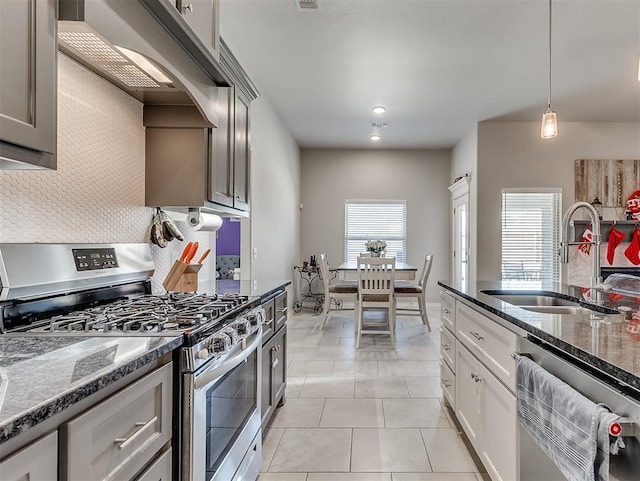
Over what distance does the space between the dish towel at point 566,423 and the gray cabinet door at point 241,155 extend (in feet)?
6.18

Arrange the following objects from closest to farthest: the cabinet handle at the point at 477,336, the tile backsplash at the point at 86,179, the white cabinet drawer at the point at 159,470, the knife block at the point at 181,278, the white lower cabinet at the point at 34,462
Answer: the white lower cabinet at the point at 34,462 → the white cabinet drawer at the point at 159,470 → the tile backsplash at the point at 86,179 → the cabinet handle at the point at 477,336 → the knife block at the point at 181,278

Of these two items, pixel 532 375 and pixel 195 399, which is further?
pixel 532 375

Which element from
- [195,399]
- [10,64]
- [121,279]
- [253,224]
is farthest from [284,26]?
[195,399]

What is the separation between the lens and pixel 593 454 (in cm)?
93

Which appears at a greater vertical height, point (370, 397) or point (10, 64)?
point (10, 64)

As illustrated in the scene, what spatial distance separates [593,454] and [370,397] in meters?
2.18

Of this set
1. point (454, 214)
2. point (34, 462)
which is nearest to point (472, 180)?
point (454, 214)

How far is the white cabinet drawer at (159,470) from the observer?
96cm

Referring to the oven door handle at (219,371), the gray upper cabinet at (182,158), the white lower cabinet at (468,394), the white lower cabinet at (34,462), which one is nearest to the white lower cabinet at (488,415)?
the white lower cabinet at (468,394)

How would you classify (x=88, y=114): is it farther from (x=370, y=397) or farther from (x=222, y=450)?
(x=370, y=397)

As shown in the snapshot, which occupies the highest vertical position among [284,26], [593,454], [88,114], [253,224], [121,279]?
[284,26]

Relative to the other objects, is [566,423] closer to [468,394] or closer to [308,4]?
[468,394]

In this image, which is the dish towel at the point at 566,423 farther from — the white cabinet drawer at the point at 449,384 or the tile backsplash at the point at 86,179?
the tile backsplash at the point at 86,179

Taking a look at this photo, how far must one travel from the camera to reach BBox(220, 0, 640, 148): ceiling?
2949 mm
